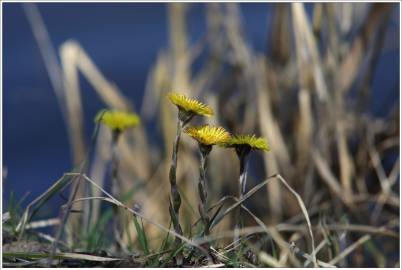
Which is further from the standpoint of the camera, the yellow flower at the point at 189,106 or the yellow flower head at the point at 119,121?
the yellow flower head at the point at 119,121

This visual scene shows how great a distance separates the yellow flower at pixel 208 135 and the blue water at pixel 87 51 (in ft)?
5.39

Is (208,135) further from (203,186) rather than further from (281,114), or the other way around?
(281,114)

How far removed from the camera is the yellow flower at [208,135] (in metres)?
0.67

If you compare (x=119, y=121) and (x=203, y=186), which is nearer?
(x=203, y=186)

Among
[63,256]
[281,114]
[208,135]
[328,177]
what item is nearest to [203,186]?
[208,135]

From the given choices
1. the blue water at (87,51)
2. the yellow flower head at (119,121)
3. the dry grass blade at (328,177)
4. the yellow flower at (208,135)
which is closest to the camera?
the yellow flower at (208,135)

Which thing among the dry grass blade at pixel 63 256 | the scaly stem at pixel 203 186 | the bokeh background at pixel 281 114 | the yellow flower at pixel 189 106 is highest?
the bokeh background at pixel 281 114

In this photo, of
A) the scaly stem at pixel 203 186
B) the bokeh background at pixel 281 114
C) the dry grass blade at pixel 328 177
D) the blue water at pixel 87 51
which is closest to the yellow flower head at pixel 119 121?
the scaly stem at pixel 203 186

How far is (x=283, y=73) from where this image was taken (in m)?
2.05

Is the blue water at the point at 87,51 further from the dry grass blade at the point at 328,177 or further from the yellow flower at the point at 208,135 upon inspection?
the yellow flower at the point at 208,135

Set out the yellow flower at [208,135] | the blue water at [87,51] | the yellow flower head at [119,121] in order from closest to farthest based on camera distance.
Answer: the yellow flower at [208,135]
the yellow flower head at [119,121]
the blue water at [87,51]

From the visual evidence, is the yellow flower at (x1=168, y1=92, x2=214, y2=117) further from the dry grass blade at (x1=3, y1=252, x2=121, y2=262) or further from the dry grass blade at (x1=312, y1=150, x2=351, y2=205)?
the dry grass blade at (x1=312, y1=150, x2=351, y2=205)

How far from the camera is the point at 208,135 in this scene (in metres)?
0.68

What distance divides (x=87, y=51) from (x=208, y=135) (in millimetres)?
2222
